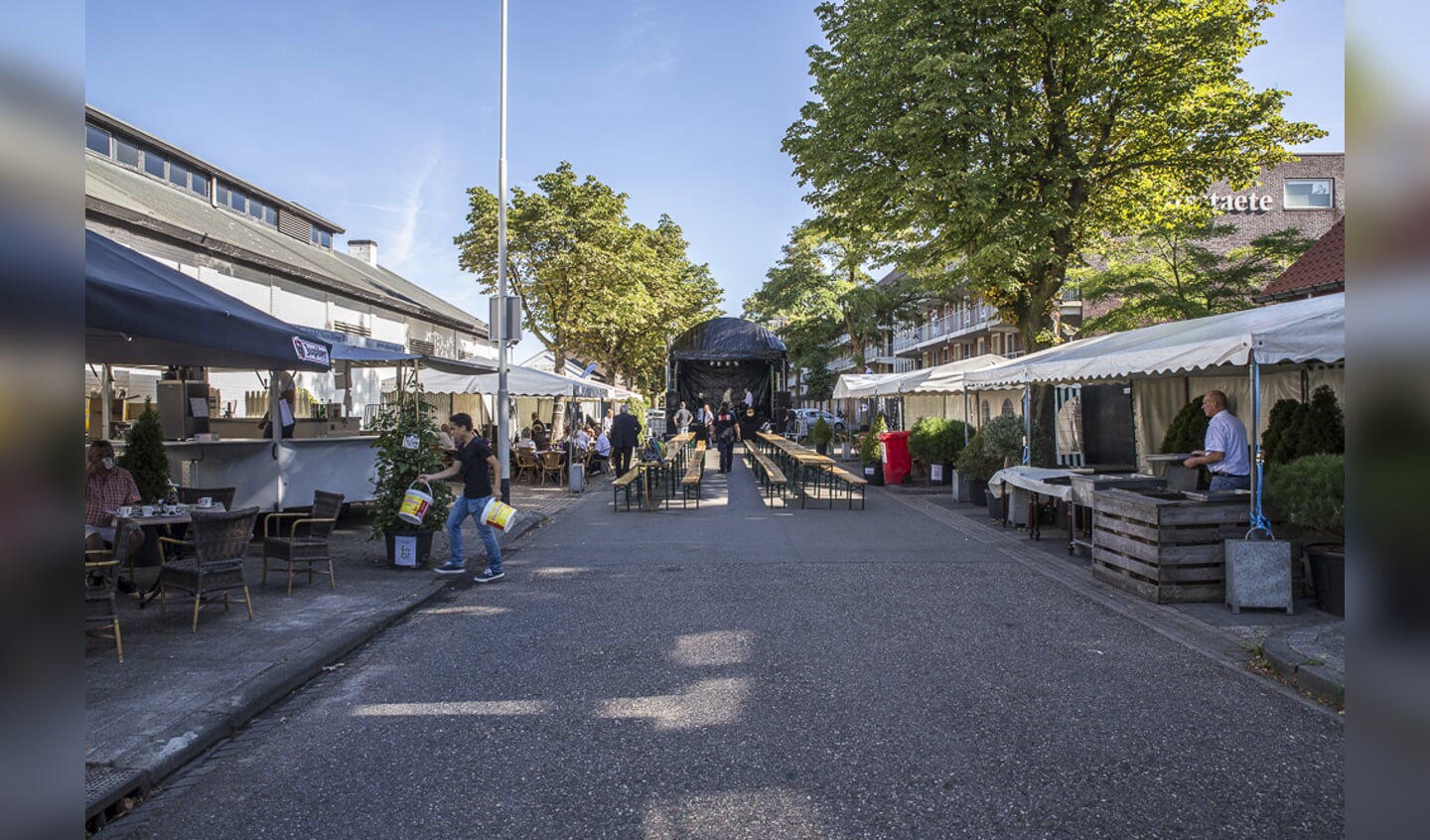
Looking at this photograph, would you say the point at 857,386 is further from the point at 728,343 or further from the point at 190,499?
the point at 190,499

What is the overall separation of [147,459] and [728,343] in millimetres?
19120

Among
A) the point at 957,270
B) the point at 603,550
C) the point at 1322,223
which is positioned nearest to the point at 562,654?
the point at 603,550

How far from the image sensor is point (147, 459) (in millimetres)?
9383

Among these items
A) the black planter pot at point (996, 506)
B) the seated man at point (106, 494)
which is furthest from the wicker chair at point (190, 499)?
the black planter pot at point (996, 506)

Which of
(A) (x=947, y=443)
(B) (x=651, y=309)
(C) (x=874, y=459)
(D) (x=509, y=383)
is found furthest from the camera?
(B) (x=651, y=309)

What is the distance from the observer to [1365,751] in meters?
0.84

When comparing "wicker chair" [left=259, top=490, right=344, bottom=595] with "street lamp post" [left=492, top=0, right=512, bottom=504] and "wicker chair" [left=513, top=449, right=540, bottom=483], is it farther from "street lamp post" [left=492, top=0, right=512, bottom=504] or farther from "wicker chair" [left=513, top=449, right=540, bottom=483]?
"wicker chair" [left=513, top=449, right=540, bottom=483]

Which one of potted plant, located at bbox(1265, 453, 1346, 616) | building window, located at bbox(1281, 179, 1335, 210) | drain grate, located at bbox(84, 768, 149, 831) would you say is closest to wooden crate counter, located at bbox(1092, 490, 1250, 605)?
potted plant, located at bbox(1265, 453, 1346, 616)

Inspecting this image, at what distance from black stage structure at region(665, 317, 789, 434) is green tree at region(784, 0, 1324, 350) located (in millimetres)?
10739

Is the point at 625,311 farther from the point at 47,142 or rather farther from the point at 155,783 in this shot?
the point at 47,142

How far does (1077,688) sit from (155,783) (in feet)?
16.8

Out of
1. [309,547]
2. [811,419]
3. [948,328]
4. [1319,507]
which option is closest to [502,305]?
[309,547]

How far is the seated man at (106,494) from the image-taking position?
277 inches

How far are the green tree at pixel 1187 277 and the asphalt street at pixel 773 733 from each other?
→ 16.6 meters
